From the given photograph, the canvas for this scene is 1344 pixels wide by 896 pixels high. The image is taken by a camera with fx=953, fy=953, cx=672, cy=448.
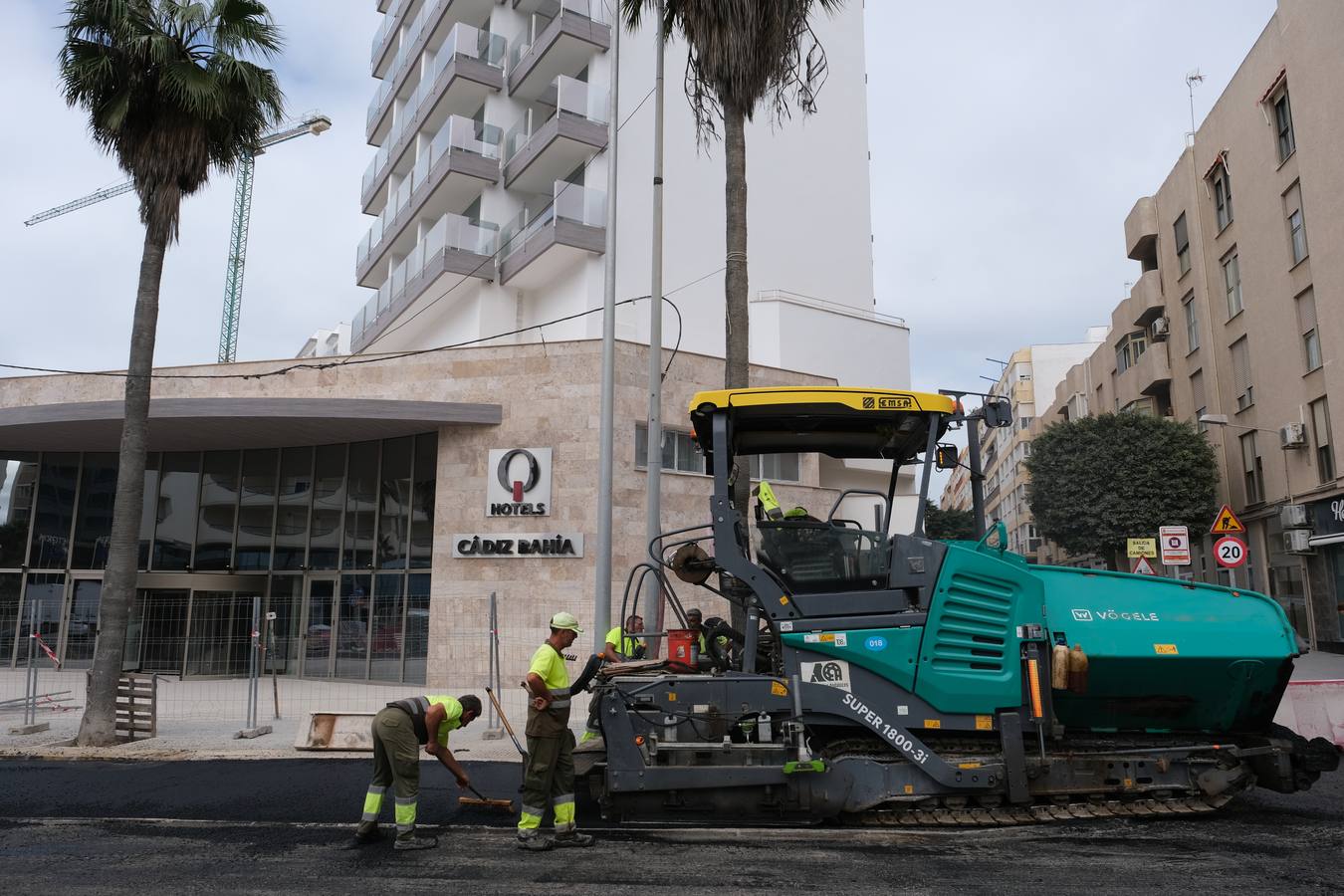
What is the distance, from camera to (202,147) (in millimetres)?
12516

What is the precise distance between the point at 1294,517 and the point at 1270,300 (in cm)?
594

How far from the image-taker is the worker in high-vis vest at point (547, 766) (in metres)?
6.30

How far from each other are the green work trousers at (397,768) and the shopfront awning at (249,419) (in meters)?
11.4

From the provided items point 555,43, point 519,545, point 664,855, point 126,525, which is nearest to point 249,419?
point 519,545

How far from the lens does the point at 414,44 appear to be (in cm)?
2984

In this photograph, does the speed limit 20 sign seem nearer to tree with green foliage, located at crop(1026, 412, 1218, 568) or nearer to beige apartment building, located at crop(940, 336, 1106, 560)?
tree with green foliage, located at crop(1026, 412, 1218, 568)

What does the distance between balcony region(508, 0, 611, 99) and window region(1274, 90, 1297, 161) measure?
55.6 ft

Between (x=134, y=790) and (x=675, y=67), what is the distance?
21296 millimetres

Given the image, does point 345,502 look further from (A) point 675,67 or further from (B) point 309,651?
(A) point 675,67

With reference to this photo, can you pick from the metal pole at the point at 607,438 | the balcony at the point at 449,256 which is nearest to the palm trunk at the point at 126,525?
the metal pole at the point at 607,438

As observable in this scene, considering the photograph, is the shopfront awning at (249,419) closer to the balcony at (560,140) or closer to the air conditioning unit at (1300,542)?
the balcony at (560,140)

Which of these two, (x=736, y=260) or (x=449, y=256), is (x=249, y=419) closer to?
(x=449, y=256)

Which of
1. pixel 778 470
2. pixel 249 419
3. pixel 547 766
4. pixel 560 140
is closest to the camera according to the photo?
pixel 547 766

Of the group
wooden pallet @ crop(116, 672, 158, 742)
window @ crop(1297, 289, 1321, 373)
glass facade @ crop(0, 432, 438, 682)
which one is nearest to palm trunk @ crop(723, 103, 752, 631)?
wooden pallet @ crop(116, 672, 158, 742)
